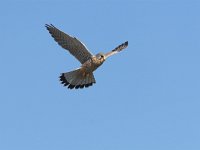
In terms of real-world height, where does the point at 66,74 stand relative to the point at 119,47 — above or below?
below

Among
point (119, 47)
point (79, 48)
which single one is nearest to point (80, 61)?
point (79, 48)

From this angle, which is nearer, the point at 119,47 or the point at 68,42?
the point at 68,42

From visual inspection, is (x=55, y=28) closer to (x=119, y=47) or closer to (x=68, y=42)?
(x=68, y=42)

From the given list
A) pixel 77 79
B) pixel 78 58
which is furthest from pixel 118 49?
pixel 77 79

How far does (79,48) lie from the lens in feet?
69.6

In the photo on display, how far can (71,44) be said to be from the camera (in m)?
21.2

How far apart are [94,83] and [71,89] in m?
0.77

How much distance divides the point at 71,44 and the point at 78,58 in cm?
51

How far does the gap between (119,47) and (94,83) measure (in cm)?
231

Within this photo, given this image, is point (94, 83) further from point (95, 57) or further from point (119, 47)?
point (119, 47)

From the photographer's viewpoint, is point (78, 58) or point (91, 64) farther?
point (78, 58)

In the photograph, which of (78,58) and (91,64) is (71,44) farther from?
(91,64)

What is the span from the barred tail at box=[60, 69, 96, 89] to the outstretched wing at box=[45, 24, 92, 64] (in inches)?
18.6

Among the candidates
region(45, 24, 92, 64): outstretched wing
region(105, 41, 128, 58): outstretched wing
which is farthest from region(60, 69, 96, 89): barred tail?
region(105, 41, 128, 58): outstretched wing
